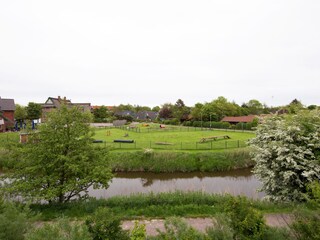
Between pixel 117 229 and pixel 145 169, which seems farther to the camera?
pixel 145 169

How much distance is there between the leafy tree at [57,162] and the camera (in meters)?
8.44

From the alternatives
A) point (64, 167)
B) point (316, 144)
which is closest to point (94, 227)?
point (64, 167)

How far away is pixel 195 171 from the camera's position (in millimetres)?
18891

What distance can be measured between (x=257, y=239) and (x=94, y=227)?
388 cm

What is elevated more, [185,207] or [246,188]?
[185,207]

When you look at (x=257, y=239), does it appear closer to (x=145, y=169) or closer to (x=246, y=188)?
(x=246, y=188)

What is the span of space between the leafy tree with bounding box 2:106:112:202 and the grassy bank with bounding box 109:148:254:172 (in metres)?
9.69

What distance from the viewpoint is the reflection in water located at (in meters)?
13.9

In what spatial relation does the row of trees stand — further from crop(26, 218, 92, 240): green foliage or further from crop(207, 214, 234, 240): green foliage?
crop(207, 214, 234, 240): green foliage

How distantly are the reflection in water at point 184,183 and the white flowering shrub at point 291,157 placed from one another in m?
4.28

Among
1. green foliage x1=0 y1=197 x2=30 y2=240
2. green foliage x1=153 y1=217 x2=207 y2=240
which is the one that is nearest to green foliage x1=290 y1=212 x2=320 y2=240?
green foliage x1=153 y1=217 x2=207 y2=240

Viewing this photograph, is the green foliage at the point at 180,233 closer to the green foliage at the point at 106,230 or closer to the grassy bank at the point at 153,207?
the green foliage at the point at 106,230

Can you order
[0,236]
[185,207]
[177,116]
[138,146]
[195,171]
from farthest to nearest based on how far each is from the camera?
[177,116], [138,146], [195,171], [185,207], [0,236]

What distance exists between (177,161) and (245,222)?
47.6ft
